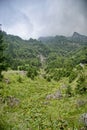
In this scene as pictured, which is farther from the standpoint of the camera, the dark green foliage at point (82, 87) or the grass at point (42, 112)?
the dark green foliage at point (82, 87)

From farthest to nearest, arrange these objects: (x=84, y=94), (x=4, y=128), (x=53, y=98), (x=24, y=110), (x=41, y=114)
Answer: (x=53, y=98)
(x=84, y=94)
(x=24, y=110)
(x=41, y=114)
(x=4, y=128)

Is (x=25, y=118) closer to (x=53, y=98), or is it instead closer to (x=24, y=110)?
(x=24, y=110)

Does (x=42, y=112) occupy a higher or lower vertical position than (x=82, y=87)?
lower

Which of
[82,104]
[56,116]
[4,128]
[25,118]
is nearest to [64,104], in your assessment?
[82,104]

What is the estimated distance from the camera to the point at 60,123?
96.3ft

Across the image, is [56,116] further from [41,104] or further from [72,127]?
[41,104]

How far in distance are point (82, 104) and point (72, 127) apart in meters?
8.38

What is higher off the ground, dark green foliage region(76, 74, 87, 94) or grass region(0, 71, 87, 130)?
dark green foliage region(76, 74, 87, 94)

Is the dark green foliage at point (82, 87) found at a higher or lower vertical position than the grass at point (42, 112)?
higher

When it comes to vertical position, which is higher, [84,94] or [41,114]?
[84,94]

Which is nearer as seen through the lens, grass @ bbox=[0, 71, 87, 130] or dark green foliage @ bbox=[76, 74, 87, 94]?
grass @ bbox=[0, 71, 87, 130]

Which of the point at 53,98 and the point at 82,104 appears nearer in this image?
the point at 82,104

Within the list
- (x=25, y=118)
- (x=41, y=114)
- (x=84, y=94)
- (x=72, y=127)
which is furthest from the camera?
(x=84, y=94)

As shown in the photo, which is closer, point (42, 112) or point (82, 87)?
point (42, 112)
